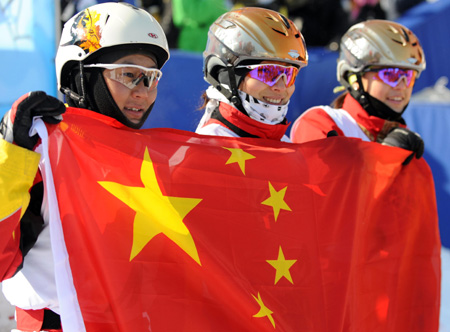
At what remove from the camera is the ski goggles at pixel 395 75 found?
4.36 metres

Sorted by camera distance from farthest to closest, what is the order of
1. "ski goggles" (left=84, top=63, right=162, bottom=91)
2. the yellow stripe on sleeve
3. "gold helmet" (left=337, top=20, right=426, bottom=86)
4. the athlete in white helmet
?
"gold helmet" (left=337, top=20, right=426, bottom=86) → "ski goggles" (left=84, top=63, right=162, bottom=91) → the athlete in white helmet → the yellow stripe on sleeve

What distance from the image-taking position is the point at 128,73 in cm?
289

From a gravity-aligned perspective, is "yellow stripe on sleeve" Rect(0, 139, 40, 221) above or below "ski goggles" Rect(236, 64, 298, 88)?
above

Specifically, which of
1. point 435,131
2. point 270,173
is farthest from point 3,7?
point 435,131

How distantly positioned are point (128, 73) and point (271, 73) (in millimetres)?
947

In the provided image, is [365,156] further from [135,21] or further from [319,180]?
[135,21]

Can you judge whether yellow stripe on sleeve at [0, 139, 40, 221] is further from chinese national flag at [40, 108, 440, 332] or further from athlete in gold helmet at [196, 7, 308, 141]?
athlete in gold helmet at [196, 7, 308, 141]

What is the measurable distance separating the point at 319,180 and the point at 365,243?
43cm

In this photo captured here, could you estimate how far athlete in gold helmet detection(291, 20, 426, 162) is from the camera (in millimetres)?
4273

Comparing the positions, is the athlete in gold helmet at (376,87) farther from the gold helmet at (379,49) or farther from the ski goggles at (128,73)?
the ski goggles at (128,73)

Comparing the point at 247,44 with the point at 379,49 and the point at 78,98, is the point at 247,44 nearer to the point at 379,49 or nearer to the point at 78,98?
the point at 78,98

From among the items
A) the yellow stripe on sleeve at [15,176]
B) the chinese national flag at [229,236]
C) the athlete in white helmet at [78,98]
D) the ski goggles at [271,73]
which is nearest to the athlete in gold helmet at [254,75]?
the ski goggles at [271,73]

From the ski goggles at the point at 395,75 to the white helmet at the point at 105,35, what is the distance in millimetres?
1909

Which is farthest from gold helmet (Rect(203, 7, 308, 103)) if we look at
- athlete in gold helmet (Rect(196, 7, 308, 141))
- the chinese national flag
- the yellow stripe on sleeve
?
the yellow stripe on sleeve
